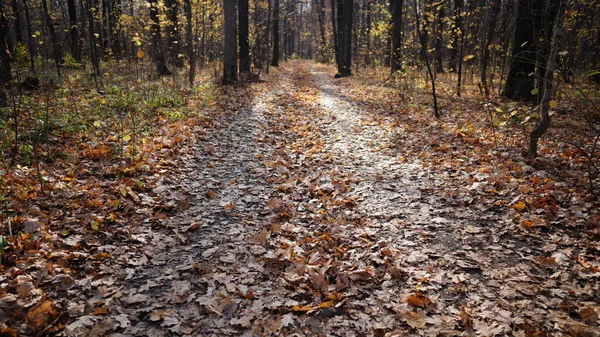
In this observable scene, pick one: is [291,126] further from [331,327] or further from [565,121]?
[331,327]

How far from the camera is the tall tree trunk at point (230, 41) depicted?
1297 centimetres

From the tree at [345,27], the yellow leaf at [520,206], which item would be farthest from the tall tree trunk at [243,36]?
the yellow leaf at [520,206]

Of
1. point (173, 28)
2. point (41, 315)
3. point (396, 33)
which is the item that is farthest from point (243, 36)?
point (41, 315)

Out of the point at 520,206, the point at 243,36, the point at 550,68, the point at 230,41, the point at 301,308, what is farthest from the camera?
the point at 243,36

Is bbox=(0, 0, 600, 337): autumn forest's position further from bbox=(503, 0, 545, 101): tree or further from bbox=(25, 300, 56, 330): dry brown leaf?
bbox=(503, 0, 545, 101): tree

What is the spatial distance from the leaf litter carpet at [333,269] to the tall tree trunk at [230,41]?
351 inches

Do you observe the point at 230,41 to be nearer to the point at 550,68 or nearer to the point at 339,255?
the point at 550,68

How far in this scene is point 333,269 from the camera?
350cm

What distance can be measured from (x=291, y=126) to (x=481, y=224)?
6.16 metres

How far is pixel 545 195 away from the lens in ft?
15.0

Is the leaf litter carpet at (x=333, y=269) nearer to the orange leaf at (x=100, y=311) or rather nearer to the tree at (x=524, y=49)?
the orange leaf at (x=100, y=311)

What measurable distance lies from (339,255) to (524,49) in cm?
915

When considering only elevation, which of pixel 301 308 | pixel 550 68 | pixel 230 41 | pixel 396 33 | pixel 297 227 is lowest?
pixel 301 308

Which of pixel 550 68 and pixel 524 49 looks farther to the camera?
pixel 524 49
